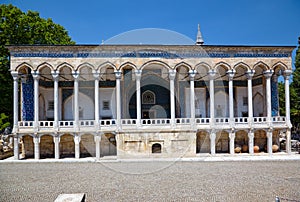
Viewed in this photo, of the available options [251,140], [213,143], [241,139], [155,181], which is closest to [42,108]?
[213,143]

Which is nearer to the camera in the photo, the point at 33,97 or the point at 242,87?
A: the point at 33,97

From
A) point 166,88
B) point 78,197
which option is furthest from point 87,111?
point 78,197

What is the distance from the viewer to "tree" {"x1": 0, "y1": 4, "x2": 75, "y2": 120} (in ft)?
89.7

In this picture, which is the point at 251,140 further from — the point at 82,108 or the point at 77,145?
the point at 82,108

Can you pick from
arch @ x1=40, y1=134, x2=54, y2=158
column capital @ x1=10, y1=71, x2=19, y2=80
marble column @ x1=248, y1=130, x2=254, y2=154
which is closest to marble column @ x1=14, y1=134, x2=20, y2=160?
arch @ x1=40, y1=134, x2=54, y2=158

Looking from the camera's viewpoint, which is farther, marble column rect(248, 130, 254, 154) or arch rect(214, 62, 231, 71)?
arch rect(214, 62, 231, 71)

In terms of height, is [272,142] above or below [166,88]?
below

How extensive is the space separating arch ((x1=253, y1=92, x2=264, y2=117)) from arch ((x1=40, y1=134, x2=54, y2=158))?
59.2 feet

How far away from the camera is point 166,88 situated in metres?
25.3

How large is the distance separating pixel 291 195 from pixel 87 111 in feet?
59.8

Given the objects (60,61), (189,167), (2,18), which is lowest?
(189,167)

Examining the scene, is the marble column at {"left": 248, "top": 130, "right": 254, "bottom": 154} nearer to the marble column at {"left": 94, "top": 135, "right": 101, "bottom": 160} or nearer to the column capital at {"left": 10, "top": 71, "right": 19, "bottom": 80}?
the marble column at {"left": 94, "top": 135, "right": 101, "bottom": 160}

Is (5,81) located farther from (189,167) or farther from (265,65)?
(265,65)

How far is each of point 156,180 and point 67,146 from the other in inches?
450
